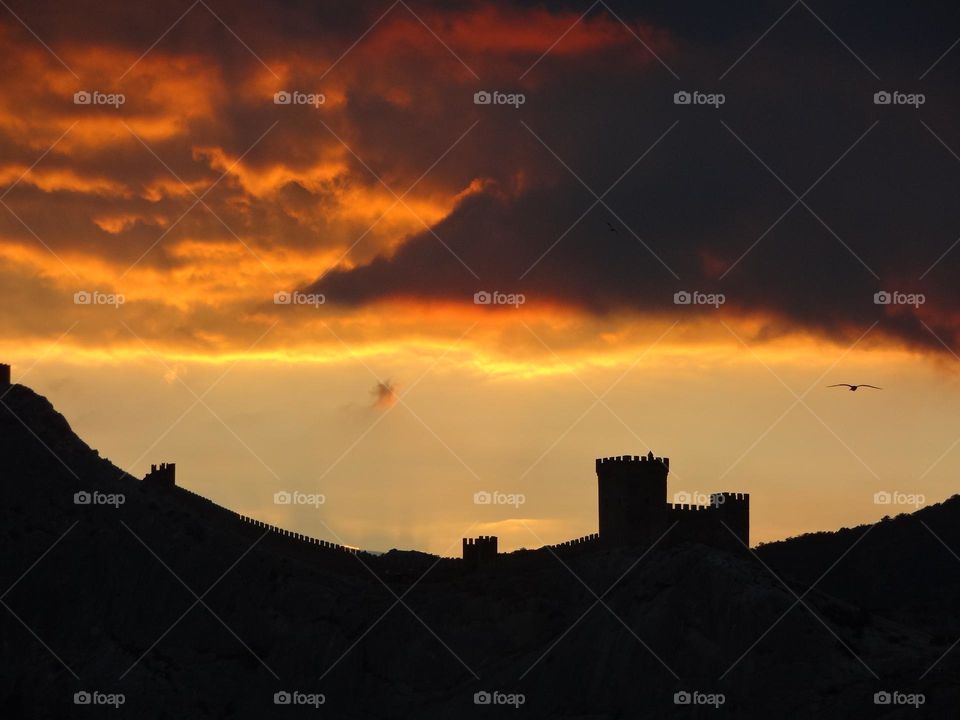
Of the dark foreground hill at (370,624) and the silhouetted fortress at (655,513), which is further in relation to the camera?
the silhouetted fortress at (655,513)

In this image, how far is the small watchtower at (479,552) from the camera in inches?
4429

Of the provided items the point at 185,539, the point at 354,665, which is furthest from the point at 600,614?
the point at 185,539

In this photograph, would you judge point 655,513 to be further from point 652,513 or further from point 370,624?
point 370,624

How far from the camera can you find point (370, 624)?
364ft

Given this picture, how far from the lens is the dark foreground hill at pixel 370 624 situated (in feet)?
323

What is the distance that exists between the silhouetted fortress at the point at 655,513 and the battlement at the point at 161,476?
24.9 meters

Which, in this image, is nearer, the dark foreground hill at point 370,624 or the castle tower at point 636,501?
the dark foreground hill at point 370,624

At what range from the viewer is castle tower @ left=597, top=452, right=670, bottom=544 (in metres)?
106

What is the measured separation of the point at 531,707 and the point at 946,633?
2012cm

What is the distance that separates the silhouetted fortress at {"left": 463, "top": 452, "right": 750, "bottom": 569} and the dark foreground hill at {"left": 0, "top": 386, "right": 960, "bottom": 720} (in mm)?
1264

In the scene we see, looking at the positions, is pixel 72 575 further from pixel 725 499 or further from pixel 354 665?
pixel 725 499

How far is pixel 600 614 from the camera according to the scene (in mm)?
104188

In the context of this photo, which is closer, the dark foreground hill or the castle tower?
the dark foreground hill

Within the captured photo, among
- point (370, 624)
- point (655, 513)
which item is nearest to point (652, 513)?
point (655, 513)
